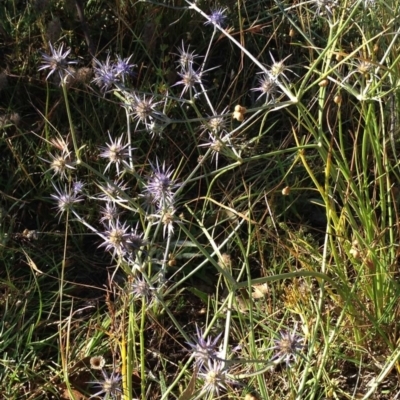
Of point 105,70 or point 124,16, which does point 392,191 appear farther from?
point 124,16

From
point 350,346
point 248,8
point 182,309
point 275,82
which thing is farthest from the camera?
Answer: point 248,8

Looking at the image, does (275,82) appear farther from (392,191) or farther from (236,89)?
(236,89)

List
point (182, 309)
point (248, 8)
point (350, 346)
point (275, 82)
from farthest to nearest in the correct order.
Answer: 1. point (248, 8)
2. point (182, 309)
3. point (350, 346)
4. point (275, 82)

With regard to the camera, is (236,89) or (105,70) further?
(236,89)

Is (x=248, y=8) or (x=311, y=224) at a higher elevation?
(x=248, y=8)

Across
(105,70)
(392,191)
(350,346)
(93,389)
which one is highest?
(105,70)

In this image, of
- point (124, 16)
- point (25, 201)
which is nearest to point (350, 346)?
point (25, 201)
